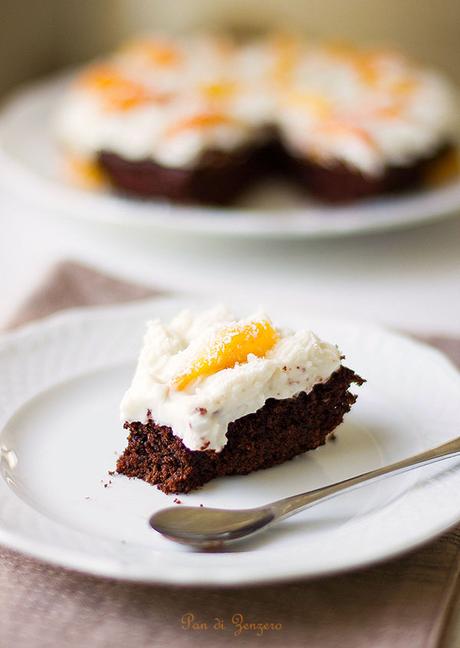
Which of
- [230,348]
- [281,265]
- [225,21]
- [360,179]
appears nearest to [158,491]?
[230,348]

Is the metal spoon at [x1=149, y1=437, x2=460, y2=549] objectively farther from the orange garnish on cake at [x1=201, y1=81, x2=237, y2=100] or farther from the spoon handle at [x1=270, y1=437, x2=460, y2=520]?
the orange garnish on cake at [x1=201, y1=81, x2=237, y2=100]

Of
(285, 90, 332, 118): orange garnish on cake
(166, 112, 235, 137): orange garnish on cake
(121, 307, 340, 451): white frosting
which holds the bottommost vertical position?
(121, 307, 340, 451): white frosting

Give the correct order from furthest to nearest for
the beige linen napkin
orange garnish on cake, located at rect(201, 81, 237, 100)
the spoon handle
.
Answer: orange garnish on cake, located at rect(201, 81, 237, 100)
the spoon handle
the beige linen napkin

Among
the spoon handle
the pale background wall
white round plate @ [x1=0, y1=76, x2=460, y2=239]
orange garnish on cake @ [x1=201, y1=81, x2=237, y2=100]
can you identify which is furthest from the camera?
the pale background wall

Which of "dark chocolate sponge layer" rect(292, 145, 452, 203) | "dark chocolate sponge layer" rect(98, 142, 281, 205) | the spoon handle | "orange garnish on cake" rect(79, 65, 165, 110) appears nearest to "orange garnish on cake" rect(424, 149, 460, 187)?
"dark chocolate sponge layer" rect(292, 145, 452, 203)

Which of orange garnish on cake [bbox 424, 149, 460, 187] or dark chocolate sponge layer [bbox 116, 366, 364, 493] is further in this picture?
orange garnish on cake [bbox 424, 149, 460, 187]

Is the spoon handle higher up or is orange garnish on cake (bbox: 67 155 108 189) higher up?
orange garnish on cake (bbox: 67 155 108 189)

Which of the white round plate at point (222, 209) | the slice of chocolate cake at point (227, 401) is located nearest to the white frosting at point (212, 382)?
the slice of chocolate cake at point (227, 401)

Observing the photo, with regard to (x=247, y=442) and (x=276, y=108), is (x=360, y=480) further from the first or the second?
(x=276, y=108)
